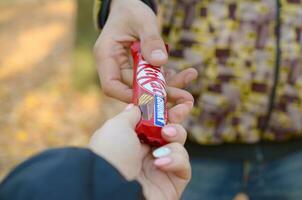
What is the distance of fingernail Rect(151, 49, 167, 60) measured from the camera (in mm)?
1518

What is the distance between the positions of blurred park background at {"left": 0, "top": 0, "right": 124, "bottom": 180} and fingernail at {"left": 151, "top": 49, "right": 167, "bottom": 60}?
2700 millimetres

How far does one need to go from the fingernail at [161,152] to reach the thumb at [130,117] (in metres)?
0.08

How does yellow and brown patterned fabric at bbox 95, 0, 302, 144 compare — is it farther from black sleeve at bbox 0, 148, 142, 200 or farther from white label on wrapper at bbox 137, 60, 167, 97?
black sleeve at bbox 0, 148, 142, 200

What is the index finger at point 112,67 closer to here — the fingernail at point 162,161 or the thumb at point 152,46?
the thumb at point 152,46

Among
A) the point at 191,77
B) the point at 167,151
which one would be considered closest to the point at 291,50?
the point at 191,77

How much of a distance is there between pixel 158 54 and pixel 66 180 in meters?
0.62

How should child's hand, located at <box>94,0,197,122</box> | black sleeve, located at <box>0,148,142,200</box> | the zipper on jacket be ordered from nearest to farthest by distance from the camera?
black sleeve, located at <box>0,148,142,200</box>, child's hand, located at <box>94,0,197,122</box>, the zipper on jacket

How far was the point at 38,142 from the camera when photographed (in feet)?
14.6

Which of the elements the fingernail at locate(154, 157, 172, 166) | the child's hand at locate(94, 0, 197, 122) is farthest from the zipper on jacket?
the fingernail at locate(154, 157, 172, 166)

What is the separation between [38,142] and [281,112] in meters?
2.95

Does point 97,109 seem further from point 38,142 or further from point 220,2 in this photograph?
point 220,2

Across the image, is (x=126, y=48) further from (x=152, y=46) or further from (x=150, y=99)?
(x=150, y=99)

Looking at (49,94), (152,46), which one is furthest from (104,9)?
(49,94)

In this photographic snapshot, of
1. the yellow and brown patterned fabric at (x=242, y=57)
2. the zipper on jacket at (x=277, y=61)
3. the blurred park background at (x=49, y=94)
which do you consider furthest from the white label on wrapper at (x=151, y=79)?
the blurred park background at (x=49, y=94)
